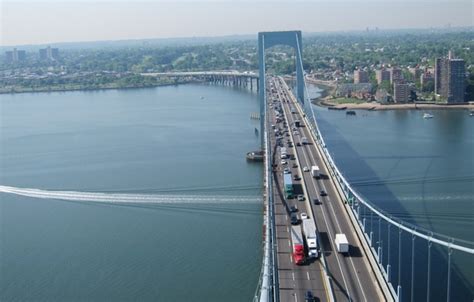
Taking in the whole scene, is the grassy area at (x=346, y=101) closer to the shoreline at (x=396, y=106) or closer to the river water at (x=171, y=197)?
the shoreline at (x=396, y=106)

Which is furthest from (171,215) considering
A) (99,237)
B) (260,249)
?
(260,249)

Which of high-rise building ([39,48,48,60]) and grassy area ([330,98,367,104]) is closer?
grassy area ([330,98,367,104])

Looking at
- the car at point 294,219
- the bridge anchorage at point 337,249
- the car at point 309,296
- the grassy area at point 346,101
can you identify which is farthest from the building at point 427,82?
the car at point 309,296

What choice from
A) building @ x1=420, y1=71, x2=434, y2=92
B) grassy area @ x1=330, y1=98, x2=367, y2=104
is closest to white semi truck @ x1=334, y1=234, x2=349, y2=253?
grassy area @ x1=330, y1=98, x2=367, y2=104

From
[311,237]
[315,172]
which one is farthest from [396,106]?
[311,237]

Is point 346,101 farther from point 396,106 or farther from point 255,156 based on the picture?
point 255,156

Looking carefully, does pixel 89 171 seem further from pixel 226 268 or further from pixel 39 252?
pixel 226 268

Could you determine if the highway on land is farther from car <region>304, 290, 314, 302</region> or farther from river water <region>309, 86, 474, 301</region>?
river water <region>309, 86, 474, 301</region>
